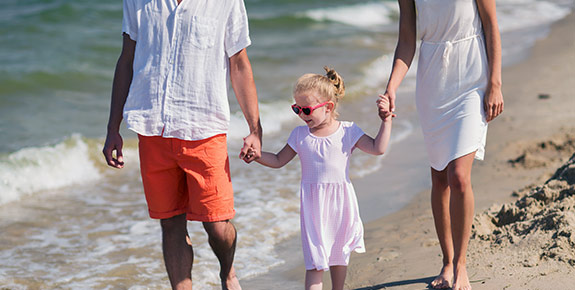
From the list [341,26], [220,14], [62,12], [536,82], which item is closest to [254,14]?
[341,26]

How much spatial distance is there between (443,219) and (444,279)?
1.04 ft

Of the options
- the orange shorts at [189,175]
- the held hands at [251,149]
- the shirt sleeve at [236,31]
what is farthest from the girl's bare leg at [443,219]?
the shirt sleeve at [236,31]

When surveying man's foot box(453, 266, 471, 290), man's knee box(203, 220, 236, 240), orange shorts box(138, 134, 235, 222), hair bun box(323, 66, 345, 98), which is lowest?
man's foot box(453, 266, 471, 290)

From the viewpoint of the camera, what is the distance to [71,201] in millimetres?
6000

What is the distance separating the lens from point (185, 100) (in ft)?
9.75

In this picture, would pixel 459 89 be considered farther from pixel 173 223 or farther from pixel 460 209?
pixel 173 223

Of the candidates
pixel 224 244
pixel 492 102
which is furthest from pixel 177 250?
pixel 492 102

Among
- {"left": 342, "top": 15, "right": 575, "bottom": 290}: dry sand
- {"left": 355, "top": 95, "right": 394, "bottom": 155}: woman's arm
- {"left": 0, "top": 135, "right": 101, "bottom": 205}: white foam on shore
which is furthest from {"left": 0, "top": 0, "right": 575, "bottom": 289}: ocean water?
{"left": 355, "top": 95, "right": 394, "bottom": 155}: woman's arm

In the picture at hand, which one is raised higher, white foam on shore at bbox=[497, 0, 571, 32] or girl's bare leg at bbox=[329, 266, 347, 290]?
girl's bare leg at bbox=[329, 266, 347, 290]

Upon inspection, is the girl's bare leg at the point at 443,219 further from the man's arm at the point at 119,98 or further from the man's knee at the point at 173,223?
the man's arm at the point at 119,98

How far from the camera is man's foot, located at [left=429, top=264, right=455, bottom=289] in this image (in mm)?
3498

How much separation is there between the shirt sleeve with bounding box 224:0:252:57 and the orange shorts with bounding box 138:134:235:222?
421mm

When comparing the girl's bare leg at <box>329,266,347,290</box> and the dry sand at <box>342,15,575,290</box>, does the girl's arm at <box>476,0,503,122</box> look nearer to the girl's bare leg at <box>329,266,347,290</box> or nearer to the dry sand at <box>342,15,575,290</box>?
the dry sand at <box>342,15,575,290</box>

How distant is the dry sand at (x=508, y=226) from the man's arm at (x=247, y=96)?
123cm
